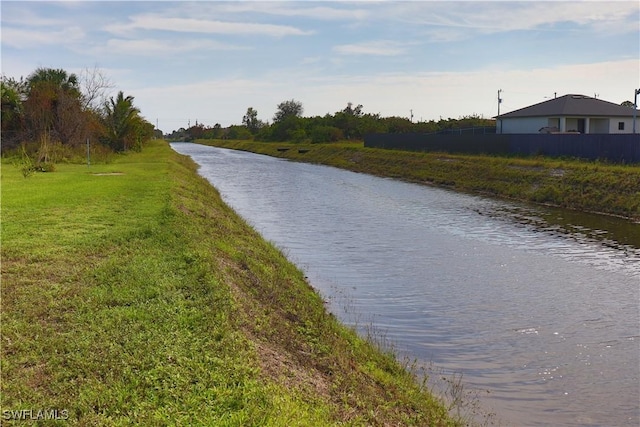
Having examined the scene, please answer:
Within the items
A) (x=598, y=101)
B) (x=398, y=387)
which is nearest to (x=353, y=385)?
(x=398, y=387)

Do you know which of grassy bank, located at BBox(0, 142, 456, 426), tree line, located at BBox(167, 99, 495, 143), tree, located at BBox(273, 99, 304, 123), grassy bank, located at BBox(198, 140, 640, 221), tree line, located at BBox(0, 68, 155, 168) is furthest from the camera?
tree, located at BBox(273, 99, 304, 123)

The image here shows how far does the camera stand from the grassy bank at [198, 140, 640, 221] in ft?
77.8

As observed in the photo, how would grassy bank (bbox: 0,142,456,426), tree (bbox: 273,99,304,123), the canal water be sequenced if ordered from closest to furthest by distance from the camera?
grassy bank (bbox: 0,142,456,426) → the canal water → tree (bbox: 273,99,304,123)

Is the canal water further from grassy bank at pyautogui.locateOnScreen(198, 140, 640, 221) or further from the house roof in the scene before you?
the house roof

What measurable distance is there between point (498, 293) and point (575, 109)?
116ft

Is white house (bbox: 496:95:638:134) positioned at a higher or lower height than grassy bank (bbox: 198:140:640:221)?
higher

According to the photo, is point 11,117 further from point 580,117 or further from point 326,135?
point 326,135

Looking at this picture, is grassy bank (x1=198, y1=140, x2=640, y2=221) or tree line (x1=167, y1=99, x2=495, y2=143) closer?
grassy bank (x1=198, y1=140, x2=640, y2=221)

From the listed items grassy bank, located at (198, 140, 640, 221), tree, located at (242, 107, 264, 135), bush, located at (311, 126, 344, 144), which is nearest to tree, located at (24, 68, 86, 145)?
grassy bank, located at (198, 140, 640, 221)

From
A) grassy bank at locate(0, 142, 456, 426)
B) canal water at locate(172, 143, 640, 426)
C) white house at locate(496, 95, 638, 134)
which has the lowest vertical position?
canal water at locate(172, 143, 640, 426)

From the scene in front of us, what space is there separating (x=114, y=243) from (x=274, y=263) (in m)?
2.97

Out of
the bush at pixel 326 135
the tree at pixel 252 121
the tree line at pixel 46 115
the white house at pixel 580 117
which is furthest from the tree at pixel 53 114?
the tree at pixel 252 121

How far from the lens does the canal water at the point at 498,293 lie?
23.8 feet

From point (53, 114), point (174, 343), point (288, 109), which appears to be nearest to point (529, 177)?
point (174, 343)
